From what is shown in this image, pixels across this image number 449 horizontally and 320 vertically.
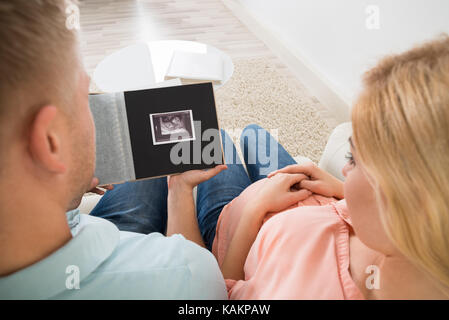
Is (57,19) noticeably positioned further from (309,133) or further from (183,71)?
(309,133)

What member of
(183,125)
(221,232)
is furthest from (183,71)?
(221,232)

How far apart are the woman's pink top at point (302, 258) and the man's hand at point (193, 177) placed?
7.9 inches

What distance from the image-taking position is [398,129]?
16.2 inches

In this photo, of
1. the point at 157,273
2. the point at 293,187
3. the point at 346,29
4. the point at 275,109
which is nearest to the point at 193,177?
the point at 293,187

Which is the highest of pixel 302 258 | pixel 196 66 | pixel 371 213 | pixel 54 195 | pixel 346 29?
pixel 346 29

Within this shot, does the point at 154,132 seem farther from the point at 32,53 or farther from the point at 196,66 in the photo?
the point at 196,66

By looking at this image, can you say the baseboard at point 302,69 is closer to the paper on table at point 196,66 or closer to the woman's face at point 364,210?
the paper on table at point 196,66

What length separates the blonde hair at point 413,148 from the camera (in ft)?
1.29

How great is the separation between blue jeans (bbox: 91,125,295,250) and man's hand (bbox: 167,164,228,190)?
10 centimetres

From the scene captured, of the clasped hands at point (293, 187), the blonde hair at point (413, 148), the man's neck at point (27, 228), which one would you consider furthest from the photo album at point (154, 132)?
the blonde hair at point (413, 148)

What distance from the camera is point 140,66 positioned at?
5.05 ft

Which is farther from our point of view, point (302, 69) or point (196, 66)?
point (302, 69)

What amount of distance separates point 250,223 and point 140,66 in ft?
3.65

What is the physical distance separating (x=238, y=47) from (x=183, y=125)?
193 centimetres
